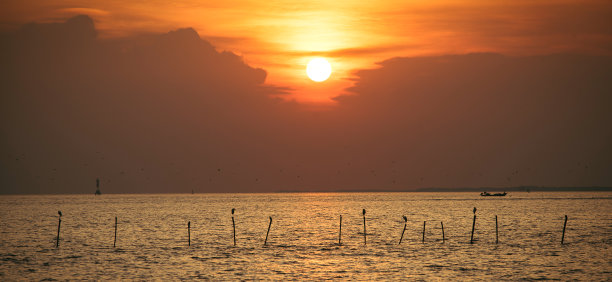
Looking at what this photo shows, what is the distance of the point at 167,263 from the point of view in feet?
235

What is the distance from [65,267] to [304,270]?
2433 cm

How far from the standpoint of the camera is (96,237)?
109438mm

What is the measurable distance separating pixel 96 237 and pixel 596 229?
88.3 m

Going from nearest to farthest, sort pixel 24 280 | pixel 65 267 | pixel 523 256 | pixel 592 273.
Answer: pixel 24 280, pixel 592 273, pixel 65 267, pixel 523 256

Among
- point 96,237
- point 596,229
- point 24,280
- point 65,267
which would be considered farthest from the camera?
point 596,229

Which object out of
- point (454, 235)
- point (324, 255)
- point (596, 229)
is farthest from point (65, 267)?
point (596, 229)

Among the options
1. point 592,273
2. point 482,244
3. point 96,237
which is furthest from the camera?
point 96,237

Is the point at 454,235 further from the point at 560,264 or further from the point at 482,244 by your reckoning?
the point at 560,264

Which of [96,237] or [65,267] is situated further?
[96,237]

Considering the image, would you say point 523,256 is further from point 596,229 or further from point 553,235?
point 596,229

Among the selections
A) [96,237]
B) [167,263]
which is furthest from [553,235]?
[96,237]

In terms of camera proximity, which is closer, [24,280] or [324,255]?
[24,280]

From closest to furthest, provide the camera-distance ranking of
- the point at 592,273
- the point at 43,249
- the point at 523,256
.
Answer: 1. the point at 592,273
2. the point at 523,256
3. the point at 43,249

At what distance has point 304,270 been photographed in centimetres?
6575
